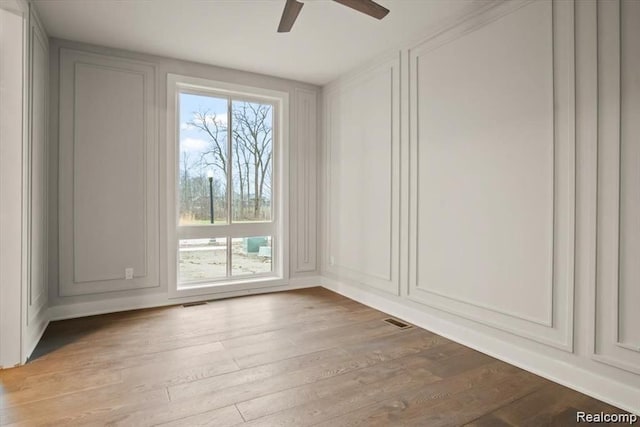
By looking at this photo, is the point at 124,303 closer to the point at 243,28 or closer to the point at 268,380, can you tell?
the point at 268,380

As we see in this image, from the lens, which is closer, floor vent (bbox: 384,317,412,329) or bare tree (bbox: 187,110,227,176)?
floor vent (bbox: 384,317,412,329)

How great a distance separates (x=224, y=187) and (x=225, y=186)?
0.06 ft

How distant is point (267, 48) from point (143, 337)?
117 inches

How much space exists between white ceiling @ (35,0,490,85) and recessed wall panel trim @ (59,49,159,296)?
39cm

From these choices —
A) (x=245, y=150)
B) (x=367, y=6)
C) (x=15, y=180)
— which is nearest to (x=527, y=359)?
(x=367, y=6)

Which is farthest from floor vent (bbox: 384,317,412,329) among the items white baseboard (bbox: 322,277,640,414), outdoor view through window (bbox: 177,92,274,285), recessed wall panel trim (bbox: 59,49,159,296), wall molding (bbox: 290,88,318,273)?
recessed wall panel trim (bbox: 59,49,159,296)

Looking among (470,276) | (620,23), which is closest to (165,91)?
(470,276)

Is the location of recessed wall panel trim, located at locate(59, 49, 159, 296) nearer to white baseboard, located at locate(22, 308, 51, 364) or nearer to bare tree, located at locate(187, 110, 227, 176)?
white baseboard, located at locate(22, 308, 51, 364)

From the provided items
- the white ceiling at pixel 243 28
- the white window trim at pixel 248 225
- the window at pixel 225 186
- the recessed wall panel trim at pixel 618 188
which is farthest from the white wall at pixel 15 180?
the recessed wall panel trim at pixel 618 188

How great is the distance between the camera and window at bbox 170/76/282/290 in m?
4.33

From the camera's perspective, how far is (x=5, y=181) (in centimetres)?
258

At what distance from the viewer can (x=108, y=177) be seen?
3826mm

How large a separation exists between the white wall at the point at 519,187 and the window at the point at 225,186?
1.44m

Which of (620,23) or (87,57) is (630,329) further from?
(87,57)
